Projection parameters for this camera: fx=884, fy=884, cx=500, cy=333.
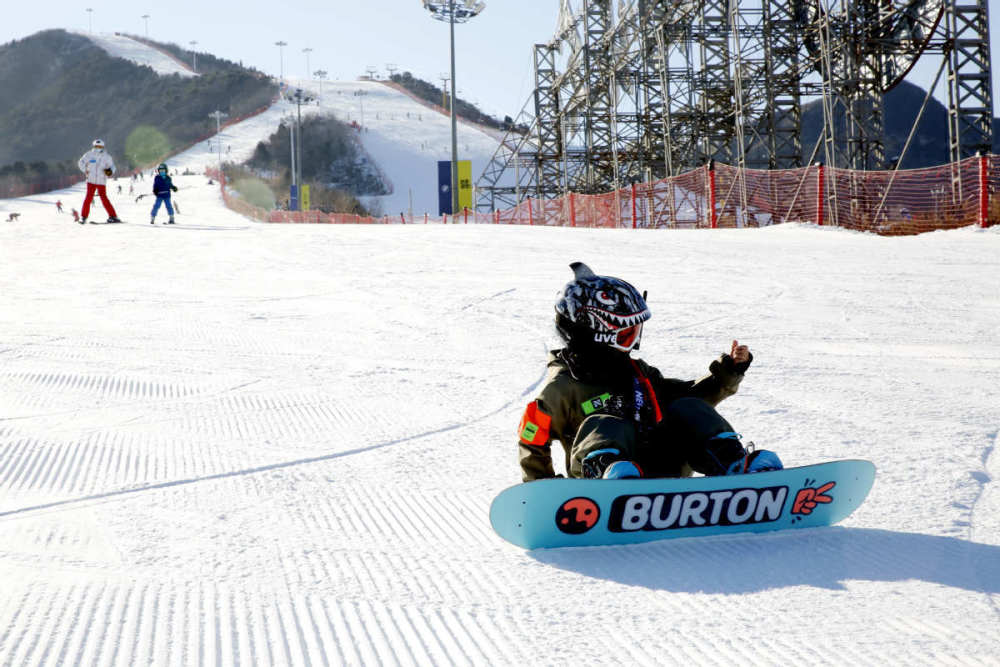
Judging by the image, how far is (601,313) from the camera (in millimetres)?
2775

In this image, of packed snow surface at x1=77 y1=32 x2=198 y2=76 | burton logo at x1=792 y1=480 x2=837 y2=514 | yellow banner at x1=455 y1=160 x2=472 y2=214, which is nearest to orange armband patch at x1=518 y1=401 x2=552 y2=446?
burton logo at x1=792 y1=480 x2=837 y2=514

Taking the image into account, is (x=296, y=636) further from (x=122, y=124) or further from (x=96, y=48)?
(x=96, y=48)

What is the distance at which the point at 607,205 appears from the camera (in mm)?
23547

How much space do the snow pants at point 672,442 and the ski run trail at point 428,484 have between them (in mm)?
279

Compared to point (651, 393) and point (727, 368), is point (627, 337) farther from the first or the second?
point (727, 368)

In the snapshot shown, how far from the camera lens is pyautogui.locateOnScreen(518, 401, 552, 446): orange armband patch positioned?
2730mm

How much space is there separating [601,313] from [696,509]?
0.67 m

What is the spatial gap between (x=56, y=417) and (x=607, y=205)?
20450 millimetres

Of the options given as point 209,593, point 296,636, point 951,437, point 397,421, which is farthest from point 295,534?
point 951,437

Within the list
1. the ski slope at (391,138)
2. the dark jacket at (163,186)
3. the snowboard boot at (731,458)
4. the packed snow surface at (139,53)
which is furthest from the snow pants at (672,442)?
the packed snow surface at (139,53)

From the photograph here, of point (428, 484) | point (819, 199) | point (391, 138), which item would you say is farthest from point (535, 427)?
point (391, 138)

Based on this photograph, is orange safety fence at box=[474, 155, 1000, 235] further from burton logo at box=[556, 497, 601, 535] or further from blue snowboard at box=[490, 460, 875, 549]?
burton logo at box=[556, 497, 601, 535]

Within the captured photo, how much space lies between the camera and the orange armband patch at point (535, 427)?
8.96ft

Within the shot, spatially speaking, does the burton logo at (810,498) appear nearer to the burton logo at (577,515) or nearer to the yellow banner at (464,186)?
the burton logo at (577,515)
